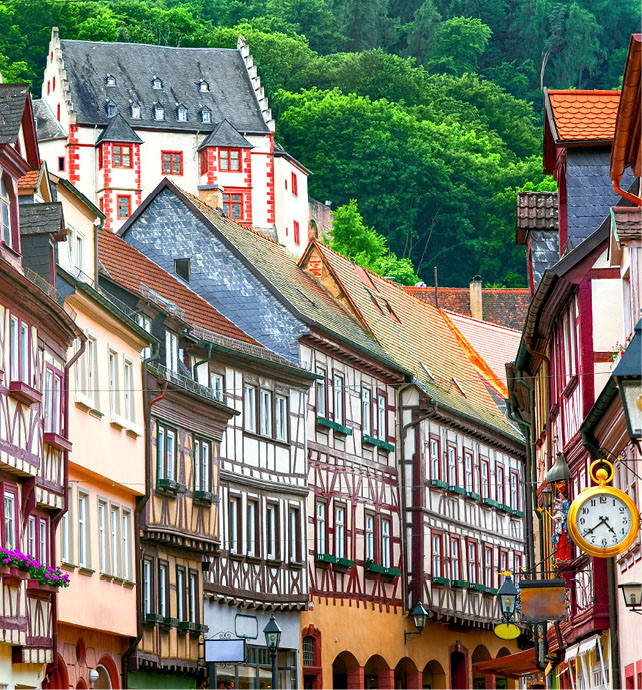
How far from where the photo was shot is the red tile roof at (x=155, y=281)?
115ft

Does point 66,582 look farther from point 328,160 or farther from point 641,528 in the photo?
point 328,160

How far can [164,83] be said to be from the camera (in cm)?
10769

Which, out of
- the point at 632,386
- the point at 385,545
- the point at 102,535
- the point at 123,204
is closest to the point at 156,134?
the point at 123,204

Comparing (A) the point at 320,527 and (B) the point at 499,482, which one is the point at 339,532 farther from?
(B) the point at 499,482

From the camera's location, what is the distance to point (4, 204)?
81.7ft

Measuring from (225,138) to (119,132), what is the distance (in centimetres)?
617

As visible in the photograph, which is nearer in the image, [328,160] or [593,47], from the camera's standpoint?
[328,160]

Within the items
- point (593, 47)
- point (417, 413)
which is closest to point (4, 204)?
point (417, 413)

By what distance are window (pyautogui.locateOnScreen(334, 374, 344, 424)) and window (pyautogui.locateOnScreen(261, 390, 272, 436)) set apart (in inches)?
141

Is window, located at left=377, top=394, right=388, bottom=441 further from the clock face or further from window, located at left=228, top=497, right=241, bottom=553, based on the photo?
the clock face

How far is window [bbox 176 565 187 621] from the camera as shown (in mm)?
32500

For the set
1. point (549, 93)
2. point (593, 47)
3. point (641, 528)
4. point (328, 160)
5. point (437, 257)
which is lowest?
point (641, 528)

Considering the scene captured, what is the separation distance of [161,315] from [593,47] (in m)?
106

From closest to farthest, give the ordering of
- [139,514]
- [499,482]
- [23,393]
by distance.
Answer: [23,393]
[139,514]
[499,482]
